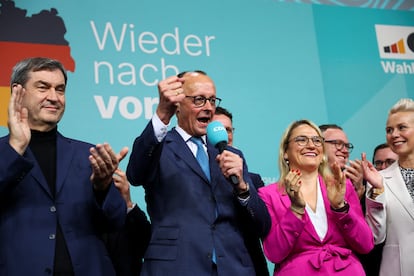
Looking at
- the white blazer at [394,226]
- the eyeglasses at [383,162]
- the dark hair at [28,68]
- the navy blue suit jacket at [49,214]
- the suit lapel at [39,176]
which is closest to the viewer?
the navy blue suit jacket at [49,214]

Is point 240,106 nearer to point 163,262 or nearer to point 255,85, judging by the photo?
point 255,85

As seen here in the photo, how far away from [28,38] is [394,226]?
2569 millimetres

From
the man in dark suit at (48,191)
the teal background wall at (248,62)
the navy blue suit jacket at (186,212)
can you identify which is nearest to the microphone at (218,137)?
the navy blue suit jacket at (186,212)

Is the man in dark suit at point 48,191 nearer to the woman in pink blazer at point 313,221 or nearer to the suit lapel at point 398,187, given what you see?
the woman in pink blazer at point 313,221

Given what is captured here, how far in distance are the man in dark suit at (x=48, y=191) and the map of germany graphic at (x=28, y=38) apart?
129cm

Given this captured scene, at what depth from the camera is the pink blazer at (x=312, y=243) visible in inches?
114

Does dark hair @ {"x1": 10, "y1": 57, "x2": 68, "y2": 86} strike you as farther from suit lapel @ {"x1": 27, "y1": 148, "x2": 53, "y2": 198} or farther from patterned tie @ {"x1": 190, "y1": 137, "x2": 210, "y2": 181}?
patterned tie @ {"x1": 190, "y1": 137, "x2": 210, "y2": 181}

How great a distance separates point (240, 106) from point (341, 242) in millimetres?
1652

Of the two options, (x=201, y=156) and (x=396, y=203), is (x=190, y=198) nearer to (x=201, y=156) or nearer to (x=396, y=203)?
(x=201, y=156)

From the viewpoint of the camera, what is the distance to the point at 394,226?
3221 millimetres

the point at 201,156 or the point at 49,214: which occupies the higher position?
the point at 201,156

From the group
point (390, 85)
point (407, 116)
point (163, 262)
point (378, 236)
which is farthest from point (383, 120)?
point (163, 262)

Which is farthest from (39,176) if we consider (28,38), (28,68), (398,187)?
(398,187)

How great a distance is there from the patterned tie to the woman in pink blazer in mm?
396
